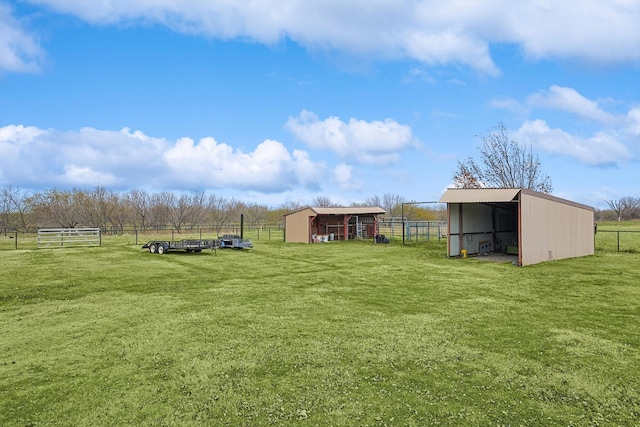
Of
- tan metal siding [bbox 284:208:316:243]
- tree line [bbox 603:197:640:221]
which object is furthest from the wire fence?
tree line [bbox 603:197:640:221]

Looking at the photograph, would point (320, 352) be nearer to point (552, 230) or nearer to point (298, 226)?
point (552, 230)

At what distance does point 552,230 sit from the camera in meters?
16.9

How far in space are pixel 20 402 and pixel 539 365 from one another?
19.3 feet

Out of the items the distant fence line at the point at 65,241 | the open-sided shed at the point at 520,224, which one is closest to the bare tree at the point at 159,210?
the distant fence line at the point at 65,241

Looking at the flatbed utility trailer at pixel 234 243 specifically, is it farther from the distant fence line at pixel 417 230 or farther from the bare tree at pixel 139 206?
the bare tree at pixel 139 206

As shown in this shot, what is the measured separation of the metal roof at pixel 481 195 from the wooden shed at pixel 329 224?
11.5 m

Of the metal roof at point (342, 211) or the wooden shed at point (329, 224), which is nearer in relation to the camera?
the metal roof at point (342, 211)

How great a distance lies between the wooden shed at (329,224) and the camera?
2803cm

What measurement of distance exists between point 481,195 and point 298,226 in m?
14.7

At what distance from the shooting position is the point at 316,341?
238 inches

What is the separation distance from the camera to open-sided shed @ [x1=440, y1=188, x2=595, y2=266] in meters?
15.4

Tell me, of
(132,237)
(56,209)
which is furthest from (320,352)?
(56,209)

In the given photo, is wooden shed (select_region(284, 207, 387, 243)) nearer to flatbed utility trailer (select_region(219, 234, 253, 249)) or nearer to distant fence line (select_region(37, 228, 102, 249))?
flatbed utility trailer (select_region(219, 234, 253, 249))

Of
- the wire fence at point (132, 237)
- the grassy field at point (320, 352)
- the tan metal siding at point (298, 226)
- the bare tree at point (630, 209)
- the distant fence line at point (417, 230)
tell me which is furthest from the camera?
the bare tree at point (630, 209)
